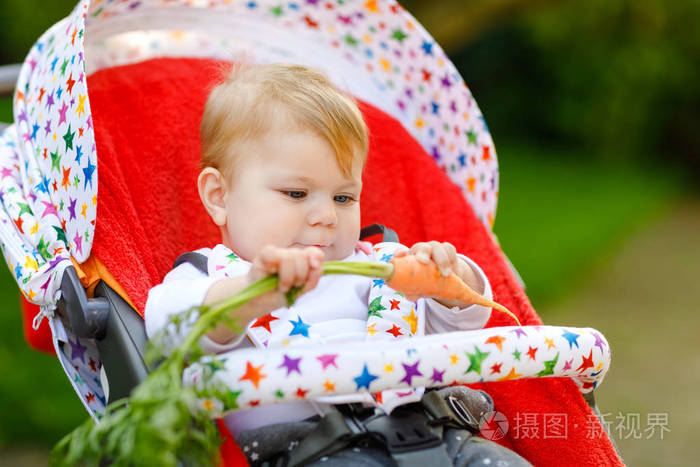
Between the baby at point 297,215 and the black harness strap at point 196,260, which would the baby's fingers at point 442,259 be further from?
the black harness strap at point 196,260

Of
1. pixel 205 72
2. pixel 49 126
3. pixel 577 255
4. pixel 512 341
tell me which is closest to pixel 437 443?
pixel 512 341

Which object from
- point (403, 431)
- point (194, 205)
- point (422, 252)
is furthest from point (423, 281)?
point (194, 205)

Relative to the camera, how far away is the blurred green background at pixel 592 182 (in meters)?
3.21

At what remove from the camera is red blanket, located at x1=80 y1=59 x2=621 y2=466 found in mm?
1542

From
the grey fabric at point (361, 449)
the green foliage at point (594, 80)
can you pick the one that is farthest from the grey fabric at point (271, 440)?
the green foliage at point (594, 80)

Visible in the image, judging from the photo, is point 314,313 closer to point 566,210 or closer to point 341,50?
point 341,50

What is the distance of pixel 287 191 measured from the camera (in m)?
1.45

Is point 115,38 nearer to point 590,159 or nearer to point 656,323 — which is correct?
point 656,323

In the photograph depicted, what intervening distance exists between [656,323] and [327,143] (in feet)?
10.7

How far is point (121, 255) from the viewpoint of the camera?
149 centimetres

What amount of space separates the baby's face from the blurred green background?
166cm

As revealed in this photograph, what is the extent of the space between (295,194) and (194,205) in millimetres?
455

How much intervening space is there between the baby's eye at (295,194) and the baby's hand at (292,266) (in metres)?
0.29

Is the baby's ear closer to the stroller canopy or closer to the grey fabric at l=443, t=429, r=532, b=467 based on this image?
the stroller canopy
